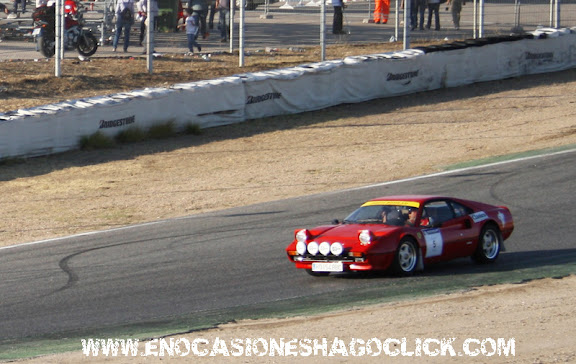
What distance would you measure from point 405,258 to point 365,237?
25.8 inches

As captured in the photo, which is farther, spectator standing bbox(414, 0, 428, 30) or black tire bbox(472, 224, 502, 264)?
spectator standing bbox(414, 0, 428, 30)

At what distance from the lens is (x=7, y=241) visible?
604 inches

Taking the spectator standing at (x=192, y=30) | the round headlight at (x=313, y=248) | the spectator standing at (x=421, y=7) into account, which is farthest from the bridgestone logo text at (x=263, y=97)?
the round headlight at (x=313, y=248)

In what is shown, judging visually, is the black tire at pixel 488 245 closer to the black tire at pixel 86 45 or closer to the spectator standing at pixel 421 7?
the black tire at pixel 86 45

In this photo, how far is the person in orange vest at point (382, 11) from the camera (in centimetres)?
3753

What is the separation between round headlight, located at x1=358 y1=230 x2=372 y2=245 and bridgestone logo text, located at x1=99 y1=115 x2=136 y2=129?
1172 centimetres

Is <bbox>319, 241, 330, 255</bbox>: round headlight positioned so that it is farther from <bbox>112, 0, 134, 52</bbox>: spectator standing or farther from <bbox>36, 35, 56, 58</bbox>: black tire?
<bbox>112, 0, 134, 52</bbox>: spectator standing

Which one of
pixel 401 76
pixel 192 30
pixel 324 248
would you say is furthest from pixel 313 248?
pixel 192 30

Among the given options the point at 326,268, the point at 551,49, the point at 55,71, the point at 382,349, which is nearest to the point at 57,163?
the point at 55,71

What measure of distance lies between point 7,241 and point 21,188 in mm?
3756

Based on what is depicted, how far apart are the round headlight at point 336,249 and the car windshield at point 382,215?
0.78 m

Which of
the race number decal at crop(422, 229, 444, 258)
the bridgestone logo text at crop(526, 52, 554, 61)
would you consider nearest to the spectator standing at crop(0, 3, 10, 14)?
the bridgestone logo text at crop(526, 52, 554, 61)

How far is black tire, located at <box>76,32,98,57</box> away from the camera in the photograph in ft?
86.0

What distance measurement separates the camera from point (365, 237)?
11359 millimetres
